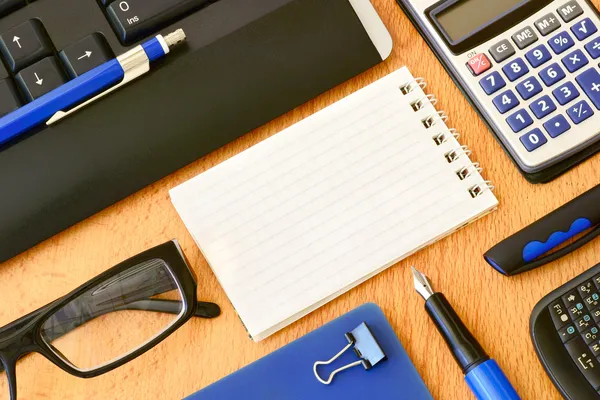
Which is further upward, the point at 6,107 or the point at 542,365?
the point at 6,107

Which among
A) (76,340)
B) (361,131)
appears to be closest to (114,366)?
(76,340)

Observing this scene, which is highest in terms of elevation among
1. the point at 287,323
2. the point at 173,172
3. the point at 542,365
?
the point at 173,172

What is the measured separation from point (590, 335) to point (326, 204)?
0.65 feet

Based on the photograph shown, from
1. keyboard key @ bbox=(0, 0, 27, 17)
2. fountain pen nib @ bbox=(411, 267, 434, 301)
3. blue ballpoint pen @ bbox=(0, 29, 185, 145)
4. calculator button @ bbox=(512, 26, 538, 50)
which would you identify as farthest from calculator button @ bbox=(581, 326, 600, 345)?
keyboard key @ bbox=(0, 0, 27, 17)

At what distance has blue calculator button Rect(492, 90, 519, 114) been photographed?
1.45 feet

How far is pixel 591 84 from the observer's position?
0.44 m

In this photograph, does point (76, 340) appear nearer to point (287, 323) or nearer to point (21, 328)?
point (21, 328)

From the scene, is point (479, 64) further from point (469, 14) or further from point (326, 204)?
point (326, 204)

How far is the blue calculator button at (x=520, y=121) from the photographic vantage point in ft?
1.44

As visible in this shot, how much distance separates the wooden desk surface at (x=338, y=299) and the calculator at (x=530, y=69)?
2 centimetres

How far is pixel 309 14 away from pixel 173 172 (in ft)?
0.51

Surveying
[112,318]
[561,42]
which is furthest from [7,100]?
[561,42]

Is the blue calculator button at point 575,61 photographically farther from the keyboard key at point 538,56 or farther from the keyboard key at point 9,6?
the keyboard key at point 9,6

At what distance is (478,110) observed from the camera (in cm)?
46
